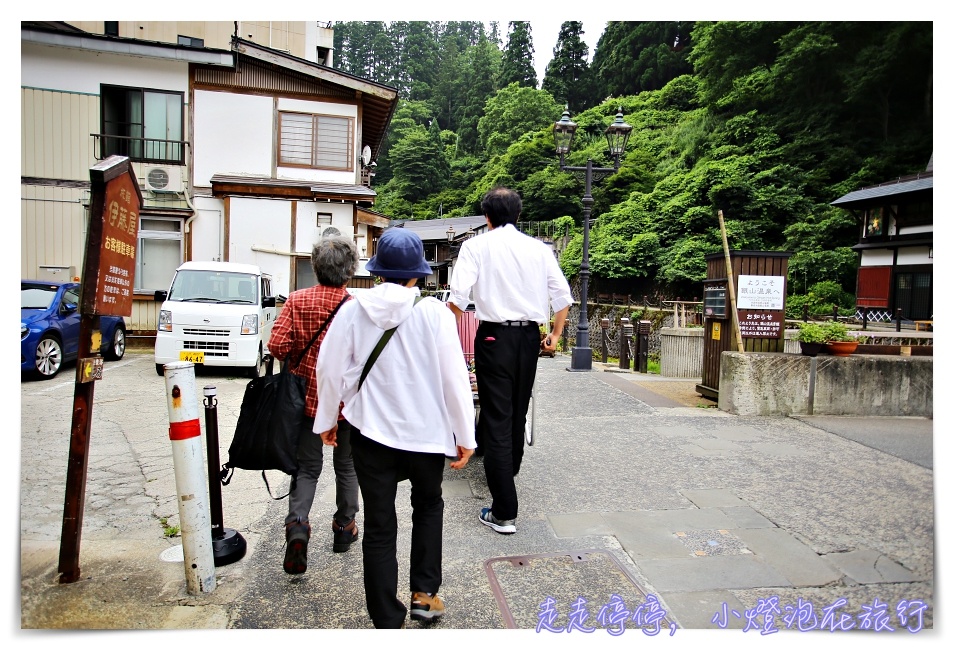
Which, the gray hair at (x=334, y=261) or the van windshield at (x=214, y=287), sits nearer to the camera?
the gray hair at (x=334, y=261)

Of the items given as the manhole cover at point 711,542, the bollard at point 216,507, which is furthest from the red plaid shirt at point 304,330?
the manhole cover at point 711,542

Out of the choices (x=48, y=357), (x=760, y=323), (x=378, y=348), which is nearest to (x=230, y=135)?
(x=48, y=357)

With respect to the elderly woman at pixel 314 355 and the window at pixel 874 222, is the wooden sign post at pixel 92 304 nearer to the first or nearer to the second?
the elderly woman at pixel 314 355

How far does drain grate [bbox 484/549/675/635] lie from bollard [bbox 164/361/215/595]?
1.41 m

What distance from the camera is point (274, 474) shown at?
499 centimetres

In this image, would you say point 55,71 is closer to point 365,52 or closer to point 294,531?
point 294,531

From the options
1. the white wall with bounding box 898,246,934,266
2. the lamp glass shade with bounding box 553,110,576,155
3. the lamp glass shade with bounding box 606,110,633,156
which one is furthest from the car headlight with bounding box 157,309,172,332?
the white wall with bounding box 898,246,934,266

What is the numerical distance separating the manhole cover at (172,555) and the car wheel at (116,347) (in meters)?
9.37

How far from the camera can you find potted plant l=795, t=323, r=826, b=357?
646 cm

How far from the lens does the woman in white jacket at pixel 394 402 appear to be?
245 cm

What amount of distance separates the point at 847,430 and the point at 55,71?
16.6 meters

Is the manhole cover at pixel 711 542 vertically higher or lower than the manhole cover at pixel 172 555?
higher

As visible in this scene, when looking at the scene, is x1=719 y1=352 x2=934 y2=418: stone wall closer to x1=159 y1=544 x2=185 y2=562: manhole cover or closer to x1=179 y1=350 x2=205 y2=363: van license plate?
x1=159 y1=544 x2=185 y2=562: manhole cover

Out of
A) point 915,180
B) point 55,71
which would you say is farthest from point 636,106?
point 55,71
